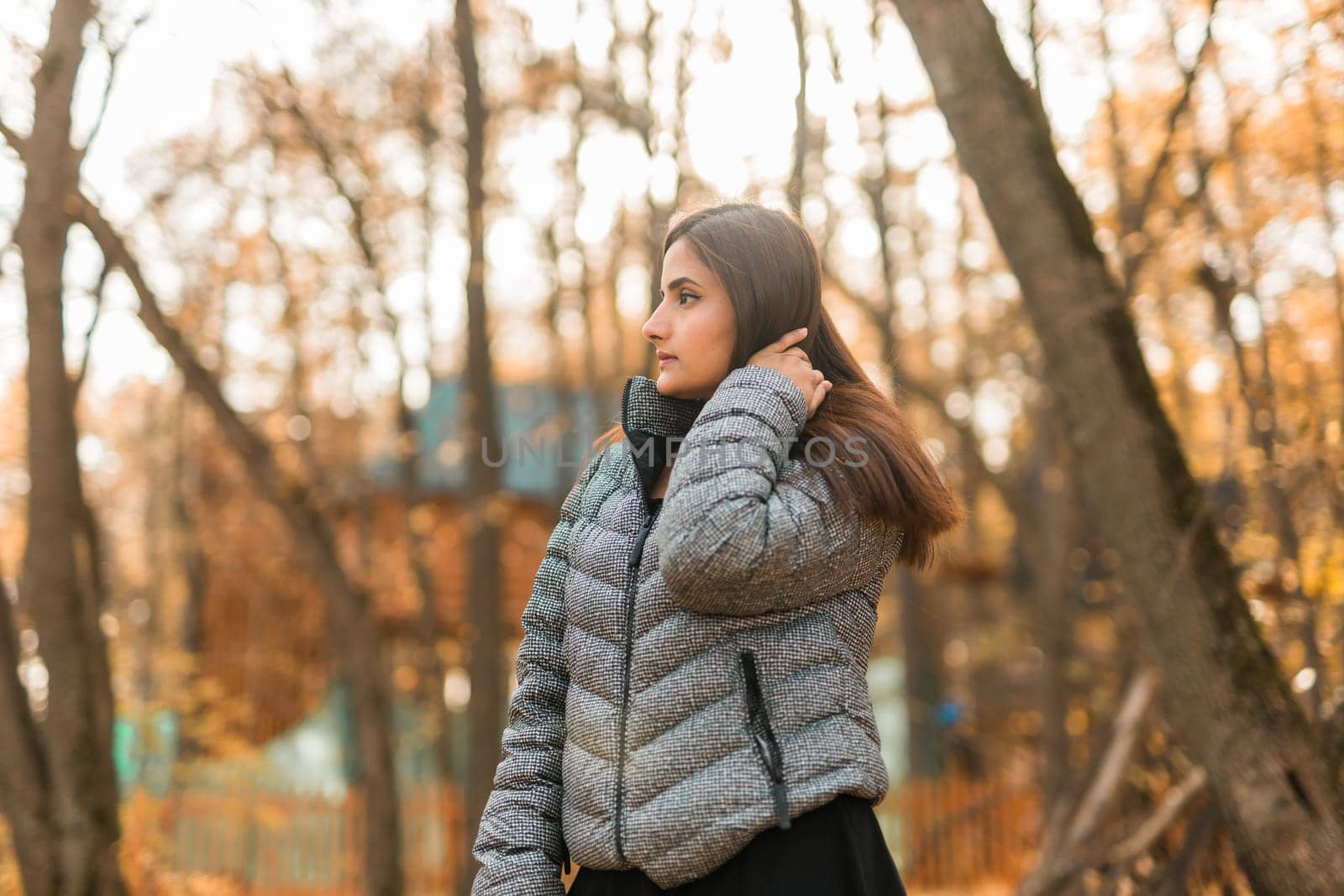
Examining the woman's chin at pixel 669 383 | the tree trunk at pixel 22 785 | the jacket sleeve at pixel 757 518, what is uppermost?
the woman's chin at pixel 669 383

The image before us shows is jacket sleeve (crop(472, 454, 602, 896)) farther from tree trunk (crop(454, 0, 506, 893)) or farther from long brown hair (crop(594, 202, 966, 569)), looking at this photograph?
tree trunk (crop(454, 0, 506, 893))

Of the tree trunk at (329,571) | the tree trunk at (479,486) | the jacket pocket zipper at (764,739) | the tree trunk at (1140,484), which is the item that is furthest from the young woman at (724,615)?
the tree trunk at (479,486)

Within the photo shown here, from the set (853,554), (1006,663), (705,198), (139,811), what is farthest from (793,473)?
(1006,663)

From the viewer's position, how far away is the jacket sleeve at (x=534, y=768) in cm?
191

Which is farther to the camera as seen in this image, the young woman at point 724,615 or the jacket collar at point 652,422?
the jacket collar at point 652,422

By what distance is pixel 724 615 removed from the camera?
1.85m

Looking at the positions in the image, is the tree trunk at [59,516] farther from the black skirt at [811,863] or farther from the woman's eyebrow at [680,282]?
the black skirt at [811,863]

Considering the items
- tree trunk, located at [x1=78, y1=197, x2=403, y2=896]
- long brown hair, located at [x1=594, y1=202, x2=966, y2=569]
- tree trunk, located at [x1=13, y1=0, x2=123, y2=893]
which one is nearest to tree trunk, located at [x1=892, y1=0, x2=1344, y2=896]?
long brown hair, located at [x1=594, y1=202, x2=966, y2=569]

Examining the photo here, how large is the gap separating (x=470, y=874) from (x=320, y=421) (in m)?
7.91

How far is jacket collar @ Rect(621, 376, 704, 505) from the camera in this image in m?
2.12

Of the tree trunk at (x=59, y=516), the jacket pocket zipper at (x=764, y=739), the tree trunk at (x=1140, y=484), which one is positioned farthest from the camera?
the tree trunk at (x=59, y=516)

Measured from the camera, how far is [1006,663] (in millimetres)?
19172

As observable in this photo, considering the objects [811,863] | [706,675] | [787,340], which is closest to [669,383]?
[787,340]

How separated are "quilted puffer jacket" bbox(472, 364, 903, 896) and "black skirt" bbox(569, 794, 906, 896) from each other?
36 millimetres
